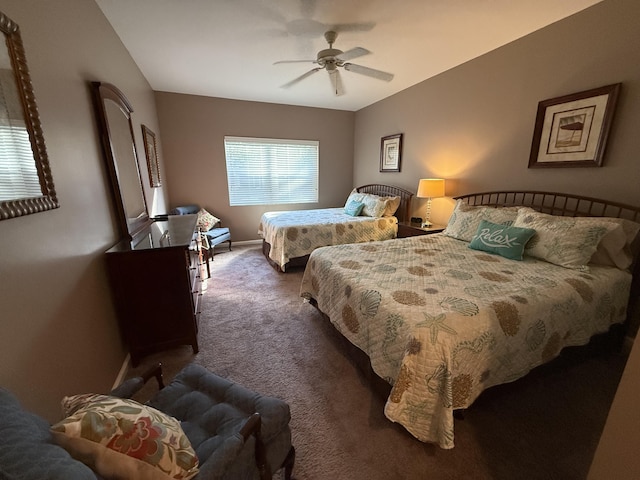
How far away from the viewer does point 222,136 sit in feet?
15.3

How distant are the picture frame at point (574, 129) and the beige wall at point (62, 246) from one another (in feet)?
12.0

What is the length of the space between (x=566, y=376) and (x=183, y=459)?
2.40 m

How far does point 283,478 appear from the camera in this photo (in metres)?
1.26

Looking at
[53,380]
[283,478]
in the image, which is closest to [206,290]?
[53,380]

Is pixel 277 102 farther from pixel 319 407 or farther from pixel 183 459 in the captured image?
pixel 183 459

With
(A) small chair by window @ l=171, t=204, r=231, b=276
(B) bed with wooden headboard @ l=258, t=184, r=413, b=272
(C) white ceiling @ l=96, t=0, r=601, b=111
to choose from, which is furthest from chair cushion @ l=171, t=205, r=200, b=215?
(C) white ceiling @ l=96, t=0, r=601, b=111

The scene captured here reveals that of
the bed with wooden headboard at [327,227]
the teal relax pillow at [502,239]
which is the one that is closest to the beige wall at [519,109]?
the bed with wooden headboard at [327,227]

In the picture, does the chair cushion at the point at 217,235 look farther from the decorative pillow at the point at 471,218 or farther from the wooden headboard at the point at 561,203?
the wooden headboard at the point at 561,203

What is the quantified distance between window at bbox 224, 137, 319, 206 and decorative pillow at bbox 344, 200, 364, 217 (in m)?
1.26

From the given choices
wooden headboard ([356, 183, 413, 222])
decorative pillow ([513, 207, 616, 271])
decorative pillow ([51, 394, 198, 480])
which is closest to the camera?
decorative pillow ([51, 394, 198, 480])

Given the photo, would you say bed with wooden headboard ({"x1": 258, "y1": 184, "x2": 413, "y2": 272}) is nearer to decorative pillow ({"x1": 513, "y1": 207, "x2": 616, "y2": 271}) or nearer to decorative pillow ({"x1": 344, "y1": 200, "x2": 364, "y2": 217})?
decorative pillow ({"x1": 344, "y1": 200, "x2": 364, "y2": 217})

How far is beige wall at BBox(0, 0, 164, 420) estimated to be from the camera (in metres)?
1.01

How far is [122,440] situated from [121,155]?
7.25ft

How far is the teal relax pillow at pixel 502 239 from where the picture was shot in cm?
221
